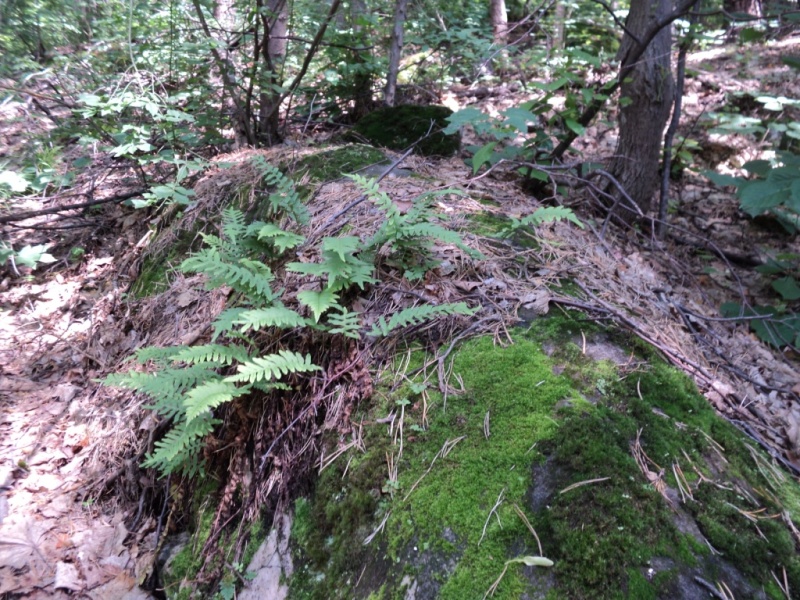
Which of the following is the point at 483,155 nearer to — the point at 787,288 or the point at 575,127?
the point at 575,127

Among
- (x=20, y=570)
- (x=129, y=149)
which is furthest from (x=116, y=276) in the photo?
(x=20, y=570)

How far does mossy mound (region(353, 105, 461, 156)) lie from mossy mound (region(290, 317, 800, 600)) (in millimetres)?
2917

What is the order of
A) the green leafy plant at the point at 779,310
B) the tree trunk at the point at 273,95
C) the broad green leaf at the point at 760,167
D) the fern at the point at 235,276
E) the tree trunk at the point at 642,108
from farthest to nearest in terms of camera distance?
the tree trunk at the point at 273,95, the tree trunk at the point at 642,108, the broad green leaf at the point at 760,167, the green leafy plant at the point at 779,310, the fern at the point at 235,276

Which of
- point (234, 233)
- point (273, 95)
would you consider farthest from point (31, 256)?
point (273, 95)

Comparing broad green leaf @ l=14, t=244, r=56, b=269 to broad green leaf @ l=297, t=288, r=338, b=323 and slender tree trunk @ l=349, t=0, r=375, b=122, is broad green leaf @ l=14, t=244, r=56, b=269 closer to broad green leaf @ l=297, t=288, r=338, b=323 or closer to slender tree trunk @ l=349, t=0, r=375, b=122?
broad green leaf @ l=297, t=288, r=338, b=323

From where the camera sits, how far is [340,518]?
1859 millimetres

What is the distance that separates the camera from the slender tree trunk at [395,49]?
5098 mm

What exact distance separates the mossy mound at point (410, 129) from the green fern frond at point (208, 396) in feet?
10.7

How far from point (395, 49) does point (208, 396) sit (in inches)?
186

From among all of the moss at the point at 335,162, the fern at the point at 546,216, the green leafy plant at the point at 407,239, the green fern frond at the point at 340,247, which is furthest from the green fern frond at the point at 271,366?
the moss at the point at 335,162

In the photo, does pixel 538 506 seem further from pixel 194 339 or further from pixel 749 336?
pixel 749 336

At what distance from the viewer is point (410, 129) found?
15.8 ft

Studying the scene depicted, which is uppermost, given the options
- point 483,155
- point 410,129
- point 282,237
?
point 410,129

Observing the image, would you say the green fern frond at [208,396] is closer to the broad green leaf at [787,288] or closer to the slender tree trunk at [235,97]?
the slender tree trunk at [235,97]
